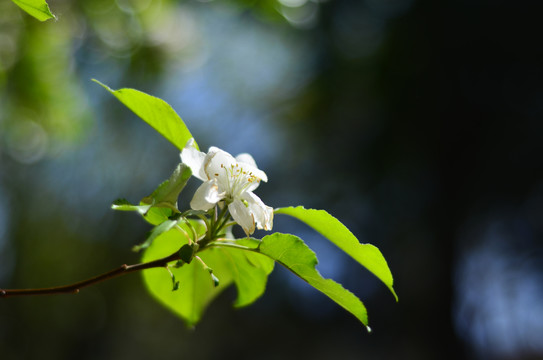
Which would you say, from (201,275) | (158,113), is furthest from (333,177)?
(158,113)

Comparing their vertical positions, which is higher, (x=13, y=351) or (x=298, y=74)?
(x=298, y=74)

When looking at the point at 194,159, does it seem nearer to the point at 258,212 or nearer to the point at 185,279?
the point at 258,212

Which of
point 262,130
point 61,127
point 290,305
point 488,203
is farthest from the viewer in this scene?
point 262,130

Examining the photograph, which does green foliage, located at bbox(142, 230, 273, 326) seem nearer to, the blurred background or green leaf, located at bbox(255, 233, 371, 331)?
green leaf, located at bbox(255, 233, 371, 331)

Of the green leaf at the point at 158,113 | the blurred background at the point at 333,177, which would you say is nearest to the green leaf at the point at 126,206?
the green leaf at the point at 158,113

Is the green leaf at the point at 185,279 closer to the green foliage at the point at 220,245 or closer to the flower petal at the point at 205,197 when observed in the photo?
the green foliage at the point at 220,245

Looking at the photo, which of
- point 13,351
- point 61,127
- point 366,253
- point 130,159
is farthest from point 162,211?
point 13,351

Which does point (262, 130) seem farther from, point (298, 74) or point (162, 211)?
point (162, 211)
